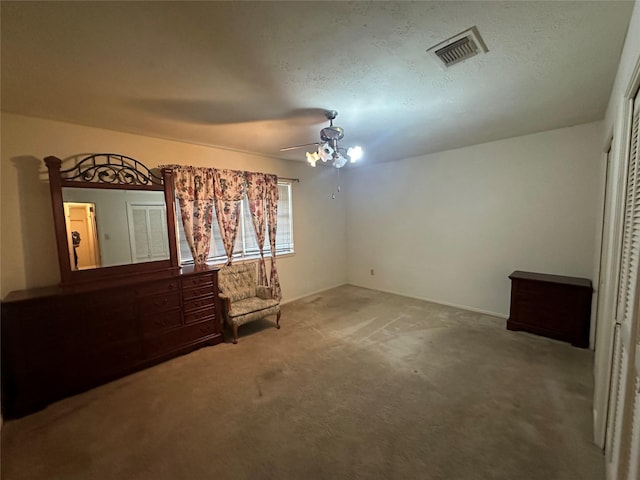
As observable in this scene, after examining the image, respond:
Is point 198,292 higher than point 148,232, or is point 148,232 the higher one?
point 148,232

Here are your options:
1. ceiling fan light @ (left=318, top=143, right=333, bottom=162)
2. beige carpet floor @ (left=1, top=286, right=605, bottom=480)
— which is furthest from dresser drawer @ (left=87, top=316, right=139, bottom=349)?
Result: ceiling fan light @ (left=318, top=143, right=333, bottom=162)

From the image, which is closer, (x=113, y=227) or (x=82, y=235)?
(x=82, y=235)

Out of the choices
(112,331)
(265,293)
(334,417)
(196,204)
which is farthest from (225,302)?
(334,417)

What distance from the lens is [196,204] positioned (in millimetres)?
3393

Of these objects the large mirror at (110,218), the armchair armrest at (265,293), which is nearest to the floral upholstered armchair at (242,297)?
the armchair armrest at (265,293)

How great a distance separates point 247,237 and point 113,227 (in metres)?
1.66

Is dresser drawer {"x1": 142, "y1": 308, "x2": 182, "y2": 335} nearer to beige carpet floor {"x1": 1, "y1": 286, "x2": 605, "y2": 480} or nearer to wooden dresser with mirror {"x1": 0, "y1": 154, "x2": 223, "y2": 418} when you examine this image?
wooden dresser with mirror {"x1": 0, "y1": 154, "x2": 223, "y2": 418}

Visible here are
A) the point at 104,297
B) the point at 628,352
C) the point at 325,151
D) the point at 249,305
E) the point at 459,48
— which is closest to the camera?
the point at 628,352

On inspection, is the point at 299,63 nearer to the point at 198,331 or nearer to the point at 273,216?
the point at 273,216

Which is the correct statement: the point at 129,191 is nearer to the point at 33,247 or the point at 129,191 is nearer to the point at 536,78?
the point at 33,247

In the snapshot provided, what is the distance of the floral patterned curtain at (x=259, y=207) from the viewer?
3.92 m

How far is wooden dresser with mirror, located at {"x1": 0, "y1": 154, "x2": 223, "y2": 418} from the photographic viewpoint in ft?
6.89

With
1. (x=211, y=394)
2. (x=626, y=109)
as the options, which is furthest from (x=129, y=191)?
(x=626, y=109)

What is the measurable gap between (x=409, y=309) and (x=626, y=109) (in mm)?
3220
